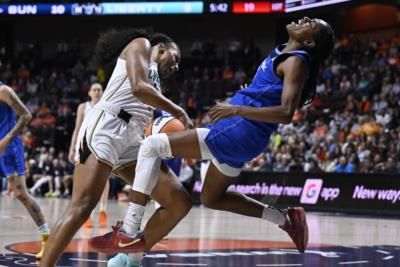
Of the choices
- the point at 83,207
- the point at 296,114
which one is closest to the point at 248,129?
the point at 83,207

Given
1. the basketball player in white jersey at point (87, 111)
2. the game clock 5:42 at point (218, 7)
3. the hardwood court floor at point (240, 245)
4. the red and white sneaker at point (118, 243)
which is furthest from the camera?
the game clock 5:42 at point (218, 7)

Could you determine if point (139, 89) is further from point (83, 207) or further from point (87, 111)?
point (87, 111)

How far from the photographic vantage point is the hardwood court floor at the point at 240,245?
22.5ft

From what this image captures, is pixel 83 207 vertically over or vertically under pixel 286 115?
under

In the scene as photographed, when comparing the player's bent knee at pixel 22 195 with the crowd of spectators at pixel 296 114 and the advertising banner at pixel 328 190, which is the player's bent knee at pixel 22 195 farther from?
the crowd of spectators at pixel 296 114

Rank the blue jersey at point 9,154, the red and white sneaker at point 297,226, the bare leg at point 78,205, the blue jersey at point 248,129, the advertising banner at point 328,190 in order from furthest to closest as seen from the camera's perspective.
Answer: the advertising banner at point 328,190 < the blue jersey at point 9,154 < the red and white sneaker at point 297,226 < the blue jersey at point 248,129 < the bare leg at point 78,205

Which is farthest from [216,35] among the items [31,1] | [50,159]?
[50,159]

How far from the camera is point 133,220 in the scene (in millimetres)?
5109

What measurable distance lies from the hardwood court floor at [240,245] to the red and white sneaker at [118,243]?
1.51 metres

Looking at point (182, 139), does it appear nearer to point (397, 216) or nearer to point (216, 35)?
point (397, 216)

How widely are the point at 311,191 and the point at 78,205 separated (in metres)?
11.5

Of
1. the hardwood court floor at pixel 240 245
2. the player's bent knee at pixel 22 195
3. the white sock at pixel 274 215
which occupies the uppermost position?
the player's bent knee at pixel 22 195

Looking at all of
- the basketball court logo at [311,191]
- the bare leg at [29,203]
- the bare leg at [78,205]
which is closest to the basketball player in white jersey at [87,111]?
the bare leg at [29,203]

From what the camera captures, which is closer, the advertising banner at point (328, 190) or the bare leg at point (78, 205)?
the bare leg at point (78, 205)
